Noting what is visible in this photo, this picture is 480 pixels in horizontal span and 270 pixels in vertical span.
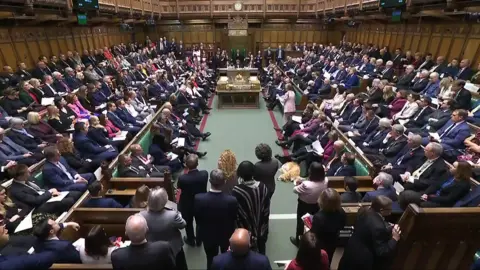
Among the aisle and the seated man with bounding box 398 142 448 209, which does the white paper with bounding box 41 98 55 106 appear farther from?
the seated man with bounding box 398 142 448 209

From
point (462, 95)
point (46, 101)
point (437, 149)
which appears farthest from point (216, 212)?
point (462, 95)

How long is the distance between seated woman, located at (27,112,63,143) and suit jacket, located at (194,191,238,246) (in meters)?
4.06

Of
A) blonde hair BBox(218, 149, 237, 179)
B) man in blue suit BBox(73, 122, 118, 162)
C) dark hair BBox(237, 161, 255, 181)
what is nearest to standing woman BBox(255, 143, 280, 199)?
blonde hair BBox(218, 149, 237, 179)

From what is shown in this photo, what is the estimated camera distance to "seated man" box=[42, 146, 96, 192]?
4398 millimetres

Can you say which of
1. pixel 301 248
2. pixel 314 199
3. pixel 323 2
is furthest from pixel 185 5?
pixel 301 248

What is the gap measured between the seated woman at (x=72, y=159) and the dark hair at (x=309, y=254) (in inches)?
167

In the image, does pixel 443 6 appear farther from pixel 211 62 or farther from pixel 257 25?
pixel 257 25

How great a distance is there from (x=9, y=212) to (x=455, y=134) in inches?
260

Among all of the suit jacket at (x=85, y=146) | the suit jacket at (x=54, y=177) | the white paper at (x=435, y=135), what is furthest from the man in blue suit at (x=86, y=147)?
the white paper at (x=435, y=135)

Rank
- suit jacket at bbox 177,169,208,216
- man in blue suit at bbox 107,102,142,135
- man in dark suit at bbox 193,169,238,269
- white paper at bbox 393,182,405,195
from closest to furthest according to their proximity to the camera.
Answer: man in dark suit at bbox 193,169,238,269, suit jacket at bbox 177,169,208,216, white paper at bbox 393,182,405,195, man in blue suit at bbox 107,102,142,135

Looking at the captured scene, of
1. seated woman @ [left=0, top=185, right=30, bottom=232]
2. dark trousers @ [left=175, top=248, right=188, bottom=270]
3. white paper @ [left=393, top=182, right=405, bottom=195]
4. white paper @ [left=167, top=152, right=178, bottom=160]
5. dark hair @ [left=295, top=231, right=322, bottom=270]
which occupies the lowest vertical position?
white paper @ [left=167, top=152, right=178, bottom=160]

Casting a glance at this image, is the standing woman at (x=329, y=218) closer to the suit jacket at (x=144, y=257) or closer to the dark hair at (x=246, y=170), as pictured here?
the dark hair at (x=246, y=170)

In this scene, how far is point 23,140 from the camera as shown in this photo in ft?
18.2

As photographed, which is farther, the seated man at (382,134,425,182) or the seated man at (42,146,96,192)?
the seated man at (382,134,425,182)
